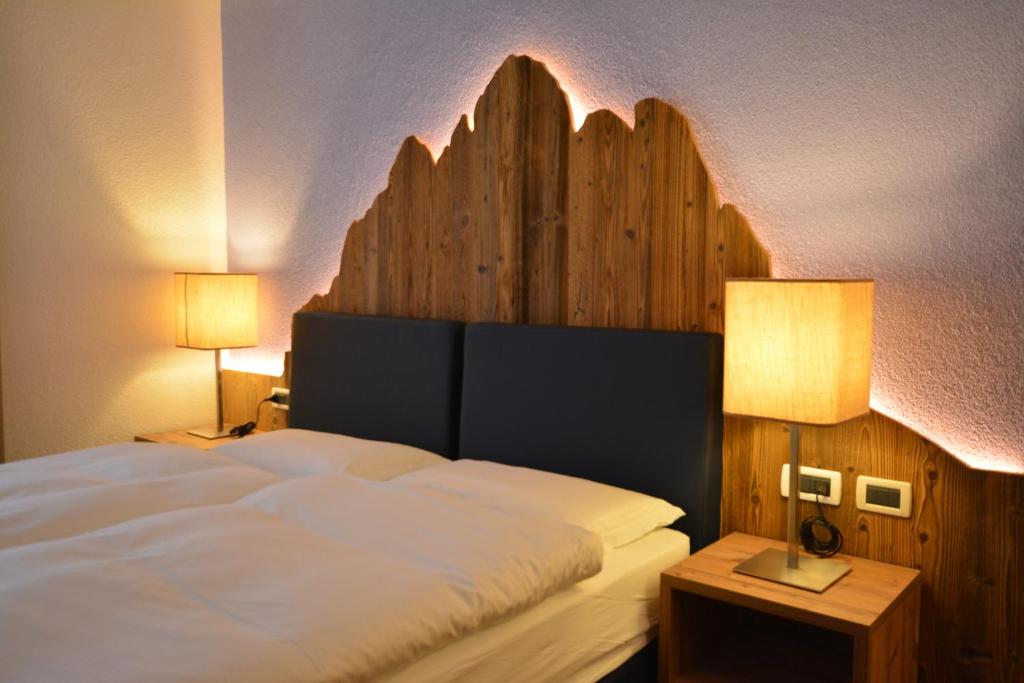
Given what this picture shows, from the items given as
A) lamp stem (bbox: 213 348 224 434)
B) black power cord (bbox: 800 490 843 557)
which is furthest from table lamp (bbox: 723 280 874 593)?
lamp stem (bbox: 213 348 224 434)

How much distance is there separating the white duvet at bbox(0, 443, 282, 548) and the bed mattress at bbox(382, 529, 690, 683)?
0.81 m

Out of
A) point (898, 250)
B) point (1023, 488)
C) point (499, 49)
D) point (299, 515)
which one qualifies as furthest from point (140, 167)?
point (1023, 488)

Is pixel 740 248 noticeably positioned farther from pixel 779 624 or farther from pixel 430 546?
pixel 430 546

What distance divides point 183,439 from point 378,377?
1031 mm

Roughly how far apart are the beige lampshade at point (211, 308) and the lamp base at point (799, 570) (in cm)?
225

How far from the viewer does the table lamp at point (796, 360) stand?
5.66ft

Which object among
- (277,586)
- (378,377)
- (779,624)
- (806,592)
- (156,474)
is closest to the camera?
(277,586)

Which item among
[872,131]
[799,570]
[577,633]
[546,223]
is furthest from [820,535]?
[546,223]

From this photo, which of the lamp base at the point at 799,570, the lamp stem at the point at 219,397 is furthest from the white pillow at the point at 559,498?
the lamp stem at the point at 219,397

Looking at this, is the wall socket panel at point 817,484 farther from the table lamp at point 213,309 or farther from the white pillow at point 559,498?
the table lamp at point 213,309

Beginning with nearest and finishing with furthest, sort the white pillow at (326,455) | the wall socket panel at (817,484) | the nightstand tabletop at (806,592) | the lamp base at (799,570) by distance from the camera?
the nightstand tabletop at (806,592) → the lamp base at (799,570) → the wall socket panel at (817,484) → the white pillow at (326,455)

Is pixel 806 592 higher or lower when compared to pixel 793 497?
lower

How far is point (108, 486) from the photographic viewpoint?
203 centimetres

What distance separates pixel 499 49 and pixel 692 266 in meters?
0.98
